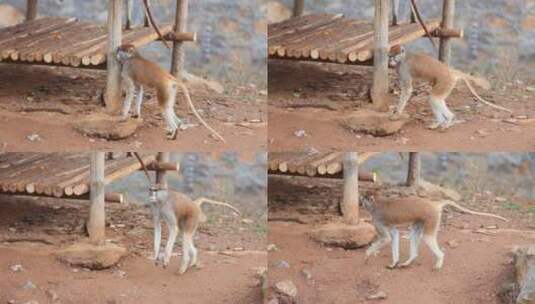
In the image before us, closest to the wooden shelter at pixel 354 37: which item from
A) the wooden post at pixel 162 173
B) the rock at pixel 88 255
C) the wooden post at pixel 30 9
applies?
the wooden post at pixel 162 173

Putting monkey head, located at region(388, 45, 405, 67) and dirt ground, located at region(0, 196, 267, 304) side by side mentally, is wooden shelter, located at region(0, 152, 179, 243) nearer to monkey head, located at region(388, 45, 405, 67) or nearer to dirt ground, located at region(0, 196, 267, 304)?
dirt ground, located at region(0, 196, 267, 304)

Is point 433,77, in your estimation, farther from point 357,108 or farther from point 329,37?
point 329,37

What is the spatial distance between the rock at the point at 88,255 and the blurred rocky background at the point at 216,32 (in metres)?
1.05

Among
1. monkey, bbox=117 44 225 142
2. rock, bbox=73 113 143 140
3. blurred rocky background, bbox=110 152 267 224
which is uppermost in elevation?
monkey, bbox=117 44 225 142

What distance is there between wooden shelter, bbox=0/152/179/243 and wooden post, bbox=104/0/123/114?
0.28 meters

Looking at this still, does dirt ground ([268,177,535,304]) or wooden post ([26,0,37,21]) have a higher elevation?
wooden post ([26,0,37,21])

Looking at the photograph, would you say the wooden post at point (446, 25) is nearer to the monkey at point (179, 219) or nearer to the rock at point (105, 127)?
the monkey at point (179, 219)

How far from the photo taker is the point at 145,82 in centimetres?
560

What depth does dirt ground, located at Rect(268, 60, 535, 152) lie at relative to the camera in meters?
5.63

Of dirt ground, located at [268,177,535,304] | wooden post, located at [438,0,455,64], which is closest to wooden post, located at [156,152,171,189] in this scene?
dirt ground, located at [268,177,535,304]

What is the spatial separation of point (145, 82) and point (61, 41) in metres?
0.49

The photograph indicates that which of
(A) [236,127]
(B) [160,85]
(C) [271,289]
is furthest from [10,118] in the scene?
(C) [271,289]

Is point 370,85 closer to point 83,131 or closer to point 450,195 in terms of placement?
point 450,195

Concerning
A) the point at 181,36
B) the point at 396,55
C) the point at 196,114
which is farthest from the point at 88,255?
the point at 396,55
